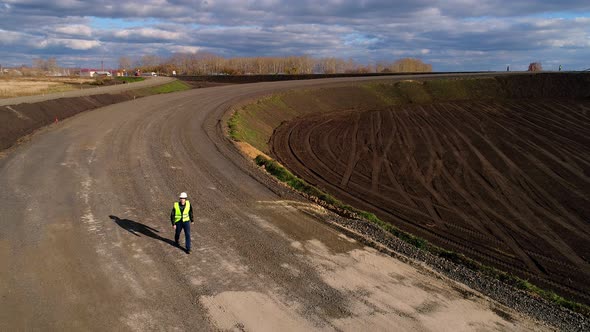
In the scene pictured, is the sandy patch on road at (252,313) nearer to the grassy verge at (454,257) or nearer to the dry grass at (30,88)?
the grassy verge at (454,257)

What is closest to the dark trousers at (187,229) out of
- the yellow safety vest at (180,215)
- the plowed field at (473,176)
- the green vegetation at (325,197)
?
the yellow safety vest at (180,215)

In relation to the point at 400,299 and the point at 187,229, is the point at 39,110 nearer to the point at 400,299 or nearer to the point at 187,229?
the point at 187,229

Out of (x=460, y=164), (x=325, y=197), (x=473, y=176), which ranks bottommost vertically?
(x=473, y=176)

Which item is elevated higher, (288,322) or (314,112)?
(314,112)

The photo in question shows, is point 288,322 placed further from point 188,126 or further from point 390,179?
point 188,126

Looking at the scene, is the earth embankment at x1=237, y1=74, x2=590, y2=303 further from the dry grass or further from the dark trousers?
the dry grass

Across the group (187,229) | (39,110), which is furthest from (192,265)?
(39,110)

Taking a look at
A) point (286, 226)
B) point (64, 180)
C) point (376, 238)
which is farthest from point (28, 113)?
point (376, 238)

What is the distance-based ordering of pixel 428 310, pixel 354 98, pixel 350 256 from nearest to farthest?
pixel 428 310
pixel 350 256
pixel 354 98

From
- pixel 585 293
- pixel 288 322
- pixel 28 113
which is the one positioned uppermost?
pixel 28 113
